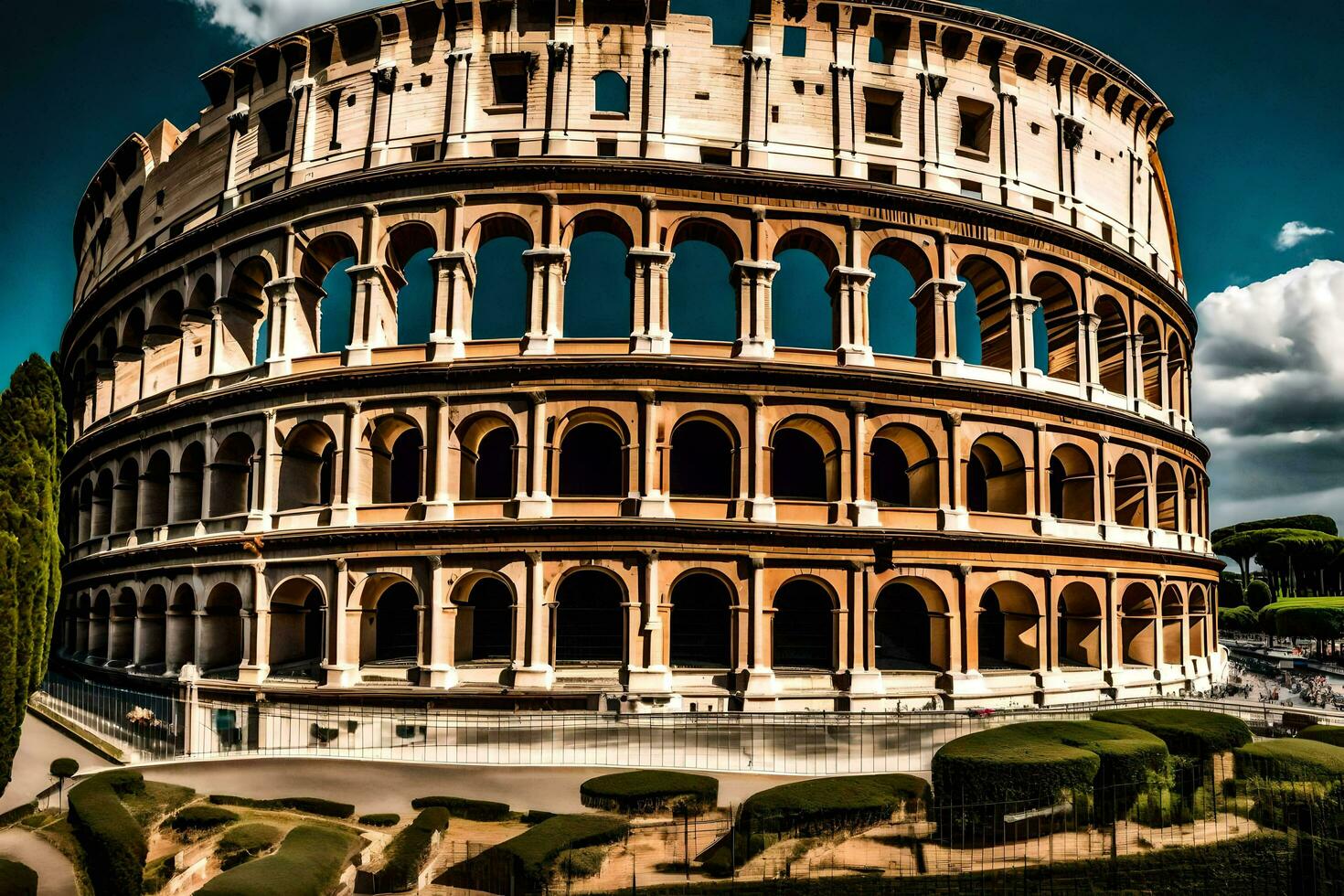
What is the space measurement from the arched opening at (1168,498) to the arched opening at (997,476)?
6595mm

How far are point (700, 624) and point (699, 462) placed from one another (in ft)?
16.8

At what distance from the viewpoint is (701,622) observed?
911 inches

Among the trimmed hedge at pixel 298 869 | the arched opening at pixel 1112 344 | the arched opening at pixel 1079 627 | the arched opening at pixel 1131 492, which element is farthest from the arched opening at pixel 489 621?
the arched opening at pixel 1112 344

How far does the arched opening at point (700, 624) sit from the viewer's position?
21.8 meters

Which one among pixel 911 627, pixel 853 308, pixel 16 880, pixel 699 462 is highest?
pixel 853 308

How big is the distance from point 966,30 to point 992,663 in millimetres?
19202

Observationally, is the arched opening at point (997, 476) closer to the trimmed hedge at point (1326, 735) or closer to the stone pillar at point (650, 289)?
the trimmed hedge at point (1326, 735)

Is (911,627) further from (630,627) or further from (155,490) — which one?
(155,490)

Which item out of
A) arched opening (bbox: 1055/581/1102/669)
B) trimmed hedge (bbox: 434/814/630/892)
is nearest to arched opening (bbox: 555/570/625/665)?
trimmed hedge (bbox: 434/814/630/892)

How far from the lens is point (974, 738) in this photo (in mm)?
13258

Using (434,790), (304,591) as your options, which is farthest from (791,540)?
(304,591)

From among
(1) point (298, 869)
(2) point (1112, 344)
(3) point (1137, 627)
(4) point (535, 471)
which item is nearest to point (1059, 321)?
(2) point (1112, 344)

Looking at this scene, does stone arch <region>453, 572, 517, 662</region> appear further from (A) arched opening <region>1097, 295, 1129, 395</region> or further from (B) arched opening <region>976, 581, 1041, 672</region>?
(A) arched opening <region>1097, 295, 1129, 395</region>

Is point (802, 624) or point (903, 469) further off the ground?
point (903, 469)
